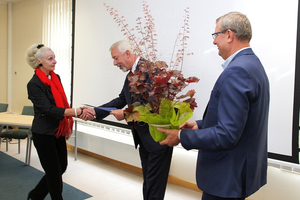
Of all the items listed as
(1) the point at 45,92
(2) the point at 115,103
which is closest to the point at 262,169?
(2) the point at 115,103

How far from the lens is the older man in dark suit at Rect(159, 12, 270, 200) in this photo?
3.99 ft

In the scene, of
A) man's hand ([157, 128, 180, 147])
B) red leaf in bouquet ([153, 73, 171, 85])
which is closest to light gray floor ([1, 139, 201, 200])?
man's hand ([157, 128, 180, 147])

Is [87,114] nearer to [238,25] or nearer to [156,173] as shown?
[156,173]

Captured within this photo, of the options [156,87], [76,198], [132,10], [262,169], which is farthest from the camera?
[132,10]

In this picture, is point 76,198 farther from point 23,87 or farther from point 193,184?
point 23,87

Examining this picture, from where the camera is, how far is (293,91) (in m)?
2.54

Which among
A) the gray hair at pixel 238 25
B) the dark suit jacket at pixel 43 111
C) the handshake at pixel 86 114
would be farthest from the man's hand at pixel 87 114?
the gray hair at pixel 238 25

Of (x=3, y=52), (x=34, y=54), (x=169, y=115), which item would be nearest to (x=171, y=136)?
(x=169, y=115)

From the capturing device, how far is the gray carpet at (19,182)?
3237 millimetres

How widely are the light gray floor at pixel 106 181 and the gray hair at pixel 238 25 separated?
8.03ft

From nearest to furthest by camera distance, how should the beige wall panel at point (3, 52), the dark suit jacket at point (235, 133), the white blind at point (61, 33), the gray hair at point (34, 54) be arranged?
1. the dark suit jacket at point (235, 133)
2. the gray hair at point (34, 54)
3. the white blind at point (61, 33)
4. the beige wall panel at point (3, 52)

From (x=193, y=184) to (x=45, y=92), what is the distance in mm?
2125

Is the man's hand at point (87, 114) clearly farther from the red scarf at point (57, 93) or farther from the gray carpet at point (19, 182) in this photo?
the gray carpet at point (19, 182)

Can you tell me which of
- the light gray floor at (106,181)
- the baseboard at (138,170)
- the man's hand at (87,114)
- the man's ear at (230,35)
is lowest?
the light gray floor at (106,181)
